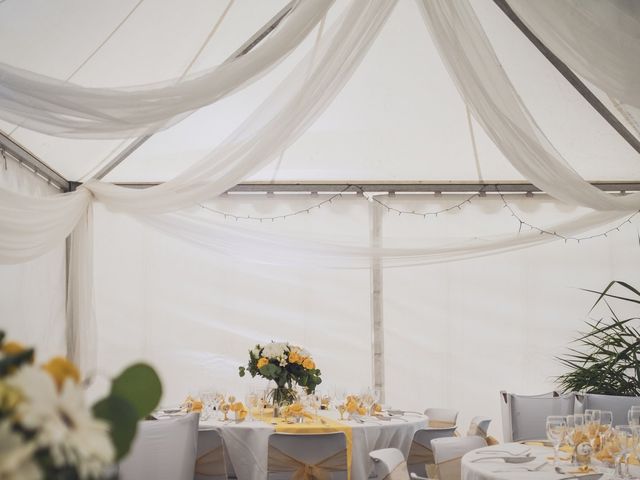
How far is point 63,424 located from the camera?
0.75m

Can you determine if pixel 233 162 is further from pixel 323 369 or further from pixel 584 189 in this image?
pixel 323 369

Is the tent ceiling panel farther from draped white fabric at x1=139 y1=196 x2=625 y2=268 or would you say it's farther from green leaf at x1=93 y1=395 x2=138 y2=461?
green leaf at x1=93 y1=395 x2=138 y2=461

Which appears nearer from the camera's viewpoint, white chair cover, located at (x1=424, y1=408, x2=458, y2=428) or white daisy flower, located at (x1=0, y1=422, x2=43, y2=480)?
white daisy flower, located at (x1=0, y1=422, x2=43, y2=480)

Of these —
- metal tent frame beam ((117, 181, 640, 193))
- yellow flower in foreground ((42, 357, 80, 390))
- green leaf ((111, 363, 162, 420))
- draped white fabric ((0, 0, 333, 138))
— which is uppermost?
metal tent frame beam ((117, 181, 640, 193))

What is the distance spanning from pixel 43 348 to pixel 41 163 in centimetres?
170

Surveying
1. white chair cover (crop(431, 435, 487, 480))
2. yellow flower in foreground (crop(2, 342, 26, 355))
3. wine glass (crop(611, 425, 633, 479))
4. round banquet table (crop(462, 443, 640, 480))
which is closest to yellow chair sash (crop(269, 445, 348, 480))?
white chair cover (crop(431, 435, 487, 480))

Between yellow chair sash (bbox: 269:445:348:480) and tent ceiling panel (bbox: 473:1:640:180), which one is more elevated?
tent ceiling panel (bbox: 473:1:640:180)

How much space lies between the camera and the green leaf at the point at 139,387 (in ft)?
2.96

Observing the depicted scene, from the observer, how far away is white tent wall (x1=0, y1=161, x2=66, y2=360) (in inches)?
239

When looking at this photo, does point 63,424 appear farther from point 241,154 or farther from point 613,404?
point 613,404

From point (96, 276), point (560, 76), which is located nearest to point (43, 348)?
point (96, 276)

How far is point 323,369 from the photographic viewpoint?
8.12 m

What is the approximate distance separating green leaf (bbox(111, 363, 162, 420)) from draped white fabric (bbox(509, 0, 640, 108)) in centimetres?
296

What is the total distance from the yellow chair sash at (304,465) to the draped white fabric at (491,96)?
1.97 m
